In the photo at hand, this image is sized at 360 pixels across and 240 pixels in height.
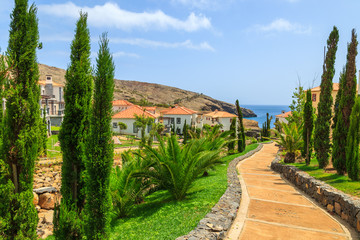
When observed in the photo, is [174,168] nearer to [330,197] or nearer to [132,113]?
[330,197]

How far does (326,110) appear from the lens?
1302 cm

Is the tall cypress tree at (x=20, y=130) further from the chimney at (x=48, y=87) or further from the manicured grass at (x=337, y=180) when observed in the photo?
the chimney at (x=48, y=87)

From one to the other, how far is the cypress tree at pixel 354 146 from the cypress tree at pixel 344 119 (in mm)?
894

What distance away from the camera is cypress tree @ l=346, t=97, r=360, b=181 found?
9.43m

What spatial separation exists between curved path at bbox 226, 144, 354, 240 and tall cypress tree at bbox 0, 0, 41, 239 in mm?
4474

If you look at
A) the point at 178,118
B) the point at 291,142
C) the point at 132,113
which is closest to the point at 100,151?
the point at 291,142

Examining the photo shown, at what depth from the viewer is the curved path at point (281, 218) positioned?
614 centimetres

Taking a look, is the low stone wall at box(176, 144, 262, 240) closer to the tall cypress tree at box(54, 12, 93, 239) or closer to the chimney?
the tall cypress tree at box(54, 12, 93, 239)

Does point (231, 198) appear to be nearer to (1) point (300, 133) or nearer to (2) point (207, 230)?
(2) point (207, 230)

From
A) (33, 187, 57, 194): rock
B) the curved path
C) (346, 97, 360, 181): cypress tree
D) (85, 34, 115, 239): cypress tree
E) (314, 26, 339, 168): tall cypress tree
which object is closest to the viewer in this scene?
(85, 34, 115, 239): cypress tree

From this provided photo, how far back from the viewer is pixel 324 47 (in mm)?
14773

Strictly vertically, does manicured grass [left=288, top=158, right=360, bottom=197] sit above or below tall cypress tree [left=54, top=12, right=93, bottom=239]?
below

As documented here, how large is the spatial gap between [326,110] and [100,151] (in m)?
12.0

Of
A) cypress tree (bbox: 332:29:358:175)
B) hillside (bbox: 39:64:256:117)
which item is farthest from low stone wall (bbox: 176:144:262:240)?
hillside (bbox: 39:64:256:117)
